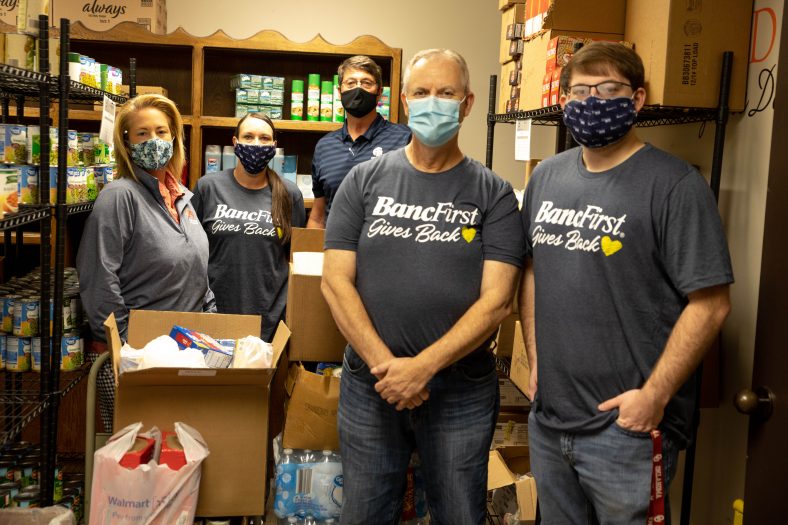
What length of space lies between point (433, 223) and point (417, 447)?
24.4 inches

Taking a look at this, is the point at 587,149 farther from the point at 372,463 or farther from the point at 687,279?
the point at 372,463

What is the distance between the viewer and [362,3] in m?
4.80

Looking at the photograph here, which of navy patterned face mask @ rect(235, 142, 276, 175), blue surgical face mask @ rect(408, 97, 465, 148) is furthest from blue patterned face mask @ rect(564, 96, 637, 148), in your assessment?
navy patterned face mask @ rect(235, 142, 276, 175)

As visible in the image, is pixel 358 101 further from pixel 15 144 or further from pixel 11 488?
pixel 11 488

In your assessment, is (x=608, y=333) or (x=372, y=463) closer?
(x=608, y=333)

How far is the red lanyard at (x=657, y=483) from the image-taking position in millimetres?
1724

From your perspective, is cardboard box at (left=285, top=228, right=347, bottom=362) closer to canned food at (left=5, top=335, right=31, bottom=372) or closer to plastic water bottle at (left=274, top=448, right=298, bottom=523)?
plastic water bottle at (left=274, top=448, right=298, bottom=523)

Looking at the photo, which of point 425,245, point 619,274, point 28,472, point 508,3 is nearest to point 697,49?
point 619,274

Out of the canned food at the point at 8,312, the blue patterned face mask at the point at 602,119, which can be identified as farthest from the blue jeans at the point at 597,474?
the canned food at the point at 8,312

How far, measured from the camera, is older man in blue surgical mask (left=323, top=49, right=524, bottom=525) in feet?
6.47

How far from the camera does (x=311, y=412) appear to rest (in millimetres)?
2441

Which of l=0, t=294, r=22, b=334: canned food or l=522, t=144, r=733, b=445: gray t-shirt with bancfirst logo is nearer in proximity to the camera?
l=522, t=144, r=733, b=445: gray t-shirt with bancfirst logo

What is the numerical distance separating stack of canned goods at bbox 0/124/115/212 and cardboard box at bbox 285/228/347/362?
0.85m

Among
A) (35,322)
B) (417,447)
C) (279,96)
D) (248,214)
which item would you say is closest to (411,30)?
(279,96)
